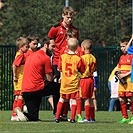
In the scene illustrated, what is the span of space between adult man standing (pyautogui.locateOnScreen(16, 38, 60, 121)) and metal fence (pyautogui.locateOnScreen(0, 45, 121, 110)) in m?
9.01

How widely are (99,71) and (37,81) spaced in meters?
10.1

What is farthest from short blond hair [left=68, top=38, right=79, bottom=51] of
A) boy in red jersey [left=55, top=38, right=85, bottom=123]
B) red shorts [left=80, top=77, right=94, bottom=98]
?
red shorts [left=80, top=77, right=94, bottom=98]

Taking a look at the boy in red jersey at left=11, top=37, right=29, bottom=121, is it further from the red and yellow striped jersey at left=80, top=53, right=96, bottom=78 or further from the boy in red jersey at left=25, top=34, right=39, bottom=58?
the red and yellow striped jersey at left=80, top=53, right=96, bottom=78

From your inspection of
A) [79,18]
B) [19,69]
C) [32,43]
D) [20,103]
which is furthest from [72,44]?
[79,18]

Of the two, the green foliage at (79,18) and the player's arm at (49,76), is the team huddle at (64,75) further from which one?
the green foliage at (79,18)

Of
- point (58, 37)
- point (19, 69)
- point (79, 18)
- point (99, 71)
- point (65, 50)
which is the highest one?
point (79, 18)

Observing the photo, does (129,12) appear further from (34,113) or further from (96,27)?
(34,113)

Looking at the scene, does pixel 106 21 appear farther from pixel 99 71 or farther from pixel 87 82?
pixel 87 82

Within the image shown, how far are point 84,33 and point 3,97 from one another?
216 inches

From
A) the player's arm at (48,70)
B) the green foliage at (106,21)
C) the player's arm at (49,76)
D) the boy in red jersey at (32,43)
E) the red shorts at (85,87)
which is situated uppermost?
the green foliage at (106,21)

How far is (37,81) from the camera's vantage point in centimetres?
1441

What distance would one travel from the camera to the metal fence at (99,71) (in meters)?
23.6

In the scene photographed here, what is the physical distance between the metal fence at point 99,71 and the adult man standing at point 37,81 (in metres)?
Answer: 9.01

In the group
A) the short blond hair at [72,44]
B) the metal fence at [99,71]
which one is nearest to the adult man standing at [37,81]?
the short blond hair at [72,44]
